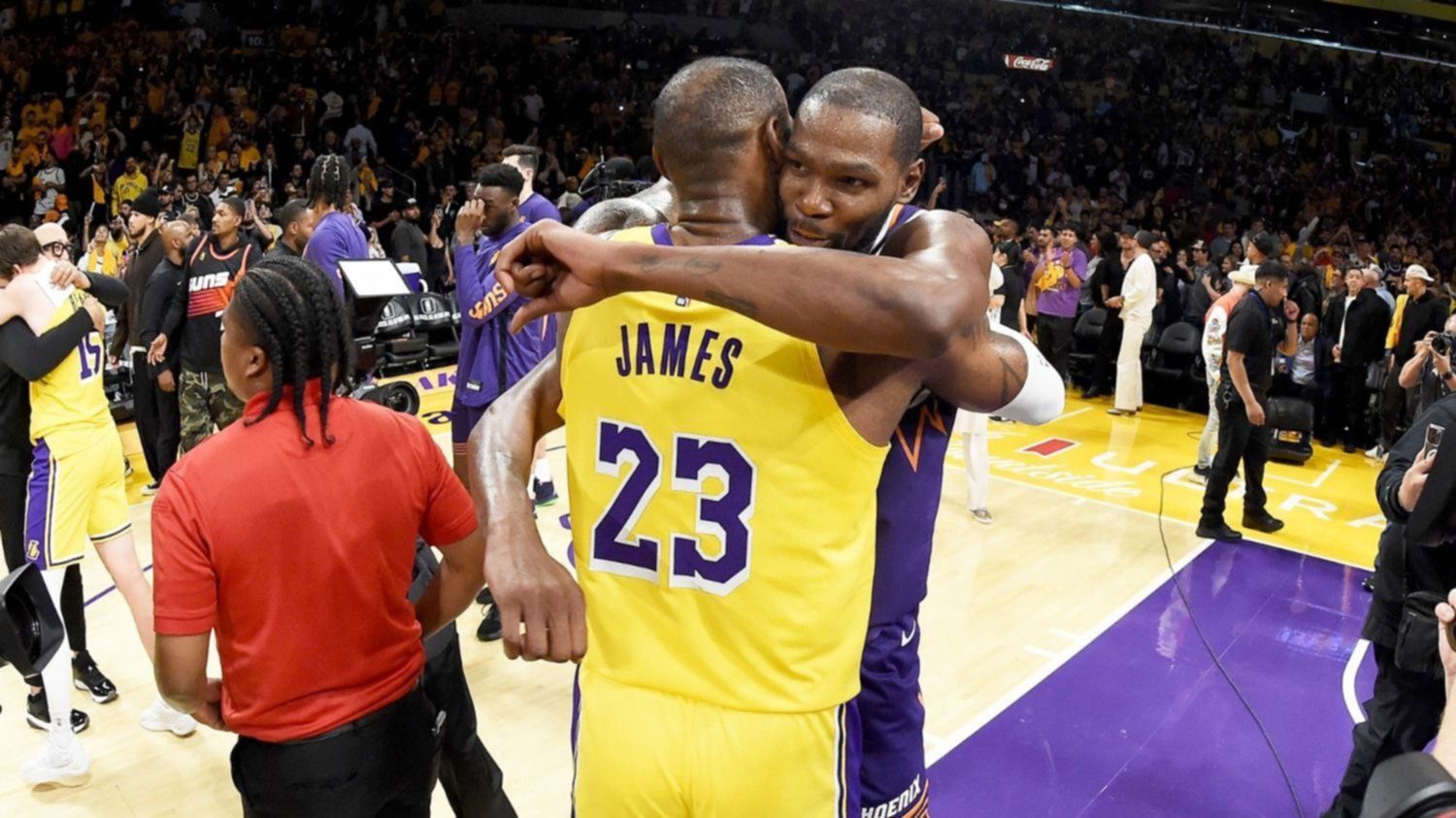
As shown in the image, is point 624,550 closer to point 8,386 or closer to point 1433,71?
point 8,386

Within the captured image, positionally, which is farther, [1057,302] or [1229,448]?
[1057,302]

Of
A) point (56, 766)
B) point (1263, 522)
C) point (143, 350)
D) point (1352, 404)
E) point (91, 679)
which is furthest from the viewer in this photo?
point (1352, 404)

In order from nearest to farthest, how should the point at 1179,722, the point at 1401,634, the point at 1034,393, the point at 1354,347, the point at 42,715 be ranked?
the point at 1034,393
the point at 1401,634
the point at 42,715
the point at 1179,722
the point at 1354,347

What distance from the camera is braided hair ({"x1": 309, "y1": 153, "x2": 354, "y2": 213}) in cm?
580

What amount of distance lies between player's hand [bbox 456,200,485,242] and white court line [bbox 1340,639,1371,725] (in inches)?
165

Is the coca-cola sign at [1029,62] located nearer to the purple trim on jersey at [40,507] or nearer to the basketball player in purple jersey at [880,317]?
the purple trim on jersey at [40,507]

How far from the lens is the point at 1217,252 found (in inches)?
552

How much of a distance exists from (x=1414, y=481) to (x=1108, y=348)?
8240mm

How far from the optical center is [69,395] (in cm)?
432

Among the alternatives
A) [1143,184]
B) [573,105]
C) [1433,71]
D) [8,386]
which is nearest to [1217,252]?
[1143,184]

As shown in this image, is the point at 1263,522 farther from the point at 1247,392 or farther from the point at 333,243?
the point at 333,243

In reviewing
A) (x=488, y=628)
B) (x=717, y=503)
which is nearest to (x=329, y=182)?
(x=488, y=628)

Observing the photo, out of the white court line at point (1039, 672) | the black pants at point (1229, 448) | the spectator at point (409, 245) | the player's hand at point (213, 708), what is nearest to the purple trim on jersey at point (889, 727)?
the player's hand at point (213, 708)

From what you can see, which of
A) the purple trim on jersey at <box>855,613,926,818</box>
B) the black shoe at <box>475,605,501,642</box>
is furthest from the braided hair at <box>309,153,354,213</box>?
the purple trim on jersey at <box>855,613,926,818</box>
